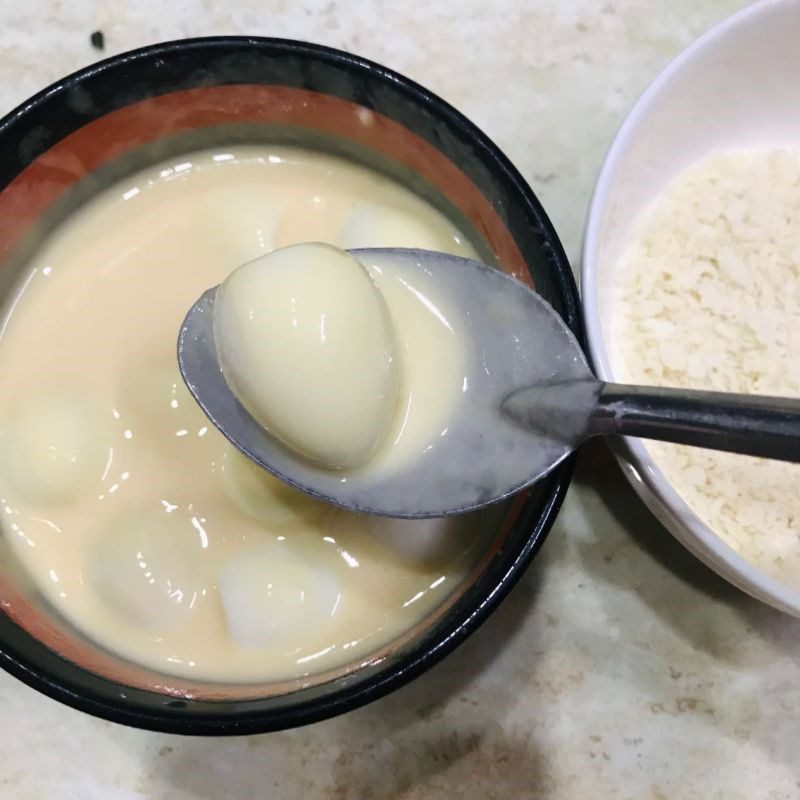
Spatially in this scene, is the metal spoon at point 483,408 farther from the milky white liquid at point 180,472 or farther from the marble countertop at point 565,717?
the marble countertop at point 565,717

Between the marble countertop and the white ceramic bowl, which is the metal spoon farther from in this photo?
the marble countertop

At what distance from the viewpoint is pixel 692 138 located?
0.88m

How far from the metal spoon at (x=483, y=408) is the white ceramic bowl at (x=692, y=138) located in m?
0.06

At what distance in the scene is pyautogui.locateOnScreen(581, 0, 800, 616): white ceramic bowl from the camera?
66 centimetres

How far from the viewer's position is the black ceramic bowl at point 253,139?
0.61 meters

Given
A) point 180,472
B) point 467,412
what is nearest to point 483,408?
point 467,412

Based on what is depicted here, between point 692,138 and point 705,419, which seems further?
point 692,138

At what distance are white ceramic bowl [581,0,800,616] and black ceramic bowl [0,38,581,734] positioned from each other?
0.28 ft

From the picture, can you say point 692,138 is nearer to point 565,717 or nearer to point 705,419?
point 705,419

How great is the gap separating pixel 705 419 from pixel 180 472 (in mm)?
446

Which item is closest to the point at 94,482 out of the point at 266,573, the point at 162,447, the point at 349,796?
the point at 162,447

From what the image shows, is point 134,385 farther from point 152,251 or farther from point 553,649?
point 553,649

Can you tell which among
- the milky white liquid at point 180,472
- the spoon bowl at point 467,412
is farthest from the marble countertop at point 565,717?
the spoon bowl at point 467,412

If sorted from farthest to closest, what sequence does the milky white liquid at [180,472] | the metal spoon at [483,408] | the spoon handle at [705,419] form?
the milky white liquid at [180,472]
the metal spoon at [483,408]
the spoon handle at [705,419]
